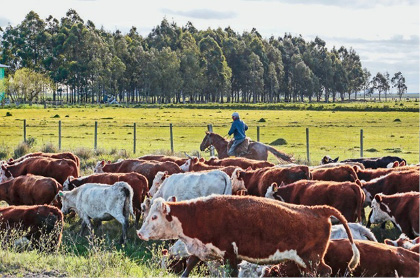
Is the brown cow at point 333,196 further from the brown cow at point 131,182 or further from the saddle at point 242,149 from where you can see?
the saddle at point 242,149

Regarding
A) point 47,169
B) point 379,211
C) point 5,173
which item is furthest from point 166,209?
point 5,173

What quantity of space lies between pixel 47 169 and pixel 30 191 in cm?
270

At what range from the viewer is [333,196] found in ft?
39.1

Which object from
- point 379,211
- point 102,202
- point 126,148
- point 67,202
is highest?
point 379,211

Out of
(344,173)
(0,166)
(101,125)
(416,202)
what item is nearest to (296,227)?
(416,202)

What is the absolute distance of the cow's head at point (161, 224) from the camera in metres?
8.39

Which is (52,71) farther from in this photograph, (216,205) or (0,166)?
(216,205)

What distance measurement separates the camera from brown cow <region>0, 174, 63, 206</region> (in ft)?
47.7

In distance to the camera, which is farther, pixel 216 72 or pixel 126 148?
pixel 216 72

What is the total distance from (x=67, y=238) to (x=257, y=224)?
618 cm

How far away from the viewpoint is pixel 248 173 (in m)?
14.7

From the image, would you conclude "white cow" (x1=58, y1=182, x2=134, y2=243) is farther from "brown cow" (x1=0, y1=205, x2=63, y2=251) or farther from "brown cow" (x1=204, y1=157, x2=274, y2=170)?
"brown cow" (x1=204, y1=157, x2=274, y2=170)

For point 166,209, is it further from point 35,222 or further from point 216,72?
point 216,72

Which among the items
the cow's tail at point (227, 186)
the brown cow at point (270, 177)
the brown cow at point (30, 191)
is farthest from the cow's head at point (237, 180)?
the brown cow at point (30, 191)
